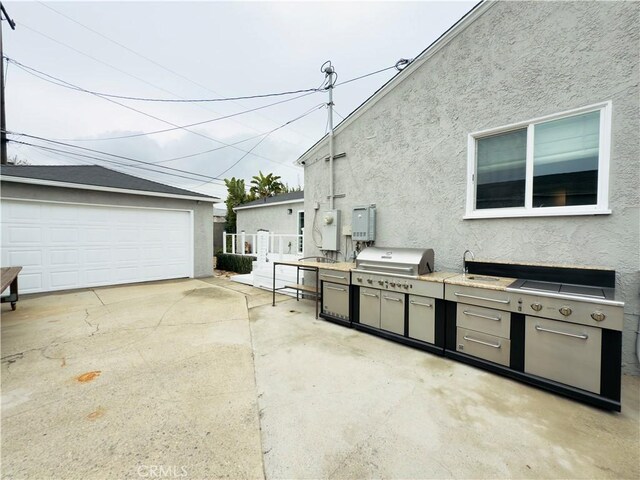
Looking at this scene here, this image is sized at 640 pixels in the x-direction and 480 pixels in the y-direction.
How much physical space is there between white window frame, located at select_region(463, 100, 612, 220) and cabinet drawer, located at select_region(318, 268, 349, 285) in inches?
83.5

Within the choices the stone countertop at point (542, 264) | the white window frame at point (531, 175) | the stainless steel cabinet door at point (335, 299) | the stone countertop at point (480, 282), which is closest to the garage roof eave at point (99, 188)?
the stainless steel cabinet door at point (335, 299)

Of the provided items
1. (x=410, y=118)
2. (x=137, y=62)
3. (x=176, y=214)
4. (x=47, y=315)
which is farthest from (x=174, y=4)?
(x=47, y=315)

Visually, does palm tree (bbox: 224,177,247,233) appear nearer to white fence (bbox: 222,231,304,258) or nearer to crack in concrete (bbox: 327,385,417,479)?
white fence (bbox: 222,231,304,258)

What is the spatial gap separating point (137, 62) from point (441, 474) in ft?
38.4

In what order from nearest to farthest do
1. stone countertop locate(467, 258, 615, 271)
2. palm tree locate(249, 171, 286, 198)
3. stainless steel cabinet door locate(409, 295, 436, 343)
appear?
stone countertop locate(467, 258, 615, 271), stainless steel cabinet door locate(409, 295, 436, 343), palm tree locate(249, 171, 286, 198)

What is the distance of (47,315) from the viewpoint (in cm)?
490

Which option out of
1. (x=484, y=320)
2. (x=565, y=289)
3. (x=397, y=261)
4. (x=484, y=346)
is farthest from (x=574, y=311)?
(x=397, y=261)

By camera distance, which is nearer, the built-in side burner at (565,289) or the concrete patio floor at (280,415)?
the concrete patio floor at (280,415)

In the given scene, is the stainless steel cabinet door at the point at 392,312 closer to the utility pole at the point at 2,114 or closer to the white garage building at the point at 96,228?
the white garage building at the point at 96,228

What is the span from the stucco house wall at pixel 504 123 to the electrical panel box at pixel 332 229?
642 mm

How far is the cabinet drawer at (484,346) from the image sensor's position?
9.24 feet

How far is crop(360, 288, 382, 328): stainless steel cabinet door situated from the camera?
13.0 ft

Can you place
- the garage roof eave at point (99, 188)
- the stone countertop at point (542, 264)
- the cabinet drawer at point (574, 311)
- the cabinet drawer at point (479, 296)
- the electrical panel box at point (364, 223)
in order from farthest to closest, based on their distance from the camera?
the garage roof eave at point (99, 188), the electrical panel box at point (364, 223), the stone countertop at point (542, 264), the cabinet drawer at point (479, 296), the cabinet drawer at point (574, 311)

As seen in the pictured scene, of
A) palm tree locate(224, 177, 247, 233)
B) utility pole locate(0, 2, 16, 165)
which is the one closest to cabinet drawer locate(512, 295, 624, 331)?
utility pole locate(0, 2, 16, 165)
